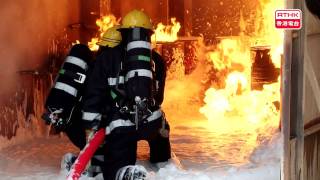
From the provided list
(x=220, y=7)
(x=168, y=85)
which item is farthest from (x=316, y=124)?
(x=220, y=7)

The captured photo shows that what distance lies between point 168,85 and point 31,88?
148 inches

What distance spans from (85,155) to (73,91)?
0.88m

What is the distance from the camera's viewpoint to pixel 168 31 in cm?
1242

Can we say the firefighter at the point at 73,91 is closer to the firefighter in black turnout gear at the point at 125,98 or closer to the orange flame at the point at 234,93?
the firefighter in black turnout gear at the point at 125,98

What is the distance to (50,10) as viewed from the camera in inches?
354

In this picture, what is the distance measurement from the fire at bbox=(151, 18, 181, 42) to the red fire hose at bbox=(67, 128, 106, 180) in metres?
6.51

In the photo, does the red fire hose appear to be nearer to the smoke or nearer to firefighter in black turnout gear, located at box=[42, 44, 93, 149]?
firefighter in black turnout gear, located at box=[42, 44, 93, 149]

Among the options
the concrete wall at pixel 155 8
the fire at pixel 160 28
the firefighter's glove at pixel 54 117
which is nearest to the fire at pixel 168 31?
the fire at pixel 160 28

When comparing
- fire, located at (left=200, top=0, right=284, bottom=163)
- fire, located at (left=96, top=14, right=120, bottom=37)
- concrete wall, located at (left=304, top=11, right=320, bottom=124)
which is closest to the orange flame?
fire, located at (left=200, top=0, right=284, bottom=163)

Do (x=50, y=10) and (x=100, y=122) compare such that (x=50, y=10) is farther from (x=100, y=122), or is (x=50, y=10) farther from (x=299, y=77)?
(x=299, y=77)

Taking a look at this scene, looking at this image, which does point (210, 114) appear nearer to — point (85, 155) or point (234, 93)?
point (234, 93)

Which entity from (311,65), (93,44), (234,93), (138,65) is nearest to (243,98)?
(234,93)

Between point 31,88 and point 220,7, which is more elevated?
point 220,7

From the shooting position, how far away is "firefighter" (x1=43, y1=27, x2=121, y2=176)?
5.85 m
